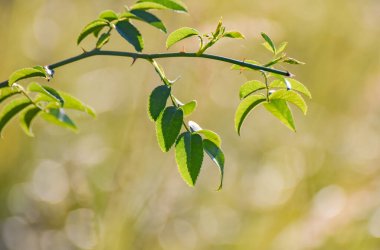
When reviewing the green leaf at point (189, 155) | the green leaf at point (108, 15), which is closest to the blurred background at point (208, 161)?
the green leaf at point (108, 15)

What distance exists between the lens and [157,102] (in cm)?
109

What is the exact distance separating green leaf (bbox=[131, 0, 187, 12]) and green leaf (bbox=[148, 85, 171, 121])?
14cm

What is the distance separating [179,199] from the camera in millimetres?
2889

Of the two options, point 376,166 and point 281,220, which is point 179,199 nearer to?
point 281,220

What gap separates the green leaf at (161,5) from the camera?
117 cm

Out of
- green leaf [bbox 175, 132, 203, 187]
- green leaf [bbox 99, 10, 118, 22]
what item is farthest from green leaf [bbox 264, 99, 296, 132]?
green leaf [bbox 99, 10, 118, 22]

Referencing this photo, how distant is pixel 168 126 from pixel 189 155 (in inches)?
2.0

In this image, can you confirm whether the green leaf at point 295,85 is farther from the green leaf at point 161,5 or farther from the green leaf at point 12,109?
the green leaf at point 12,109

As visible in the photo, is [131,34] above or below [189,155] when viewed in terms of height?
above

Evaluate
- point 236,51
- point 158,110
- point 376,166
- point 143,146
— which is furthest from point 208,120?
point 158,110

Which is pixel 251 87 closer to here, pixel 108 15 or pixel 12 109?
pixel 108 15

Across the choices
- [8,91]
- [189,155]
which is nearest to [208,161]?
[8,91]

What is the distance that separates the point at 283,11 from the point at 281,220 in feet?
3.88

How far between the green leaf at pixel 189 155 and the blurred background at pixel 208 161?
4.09ft
